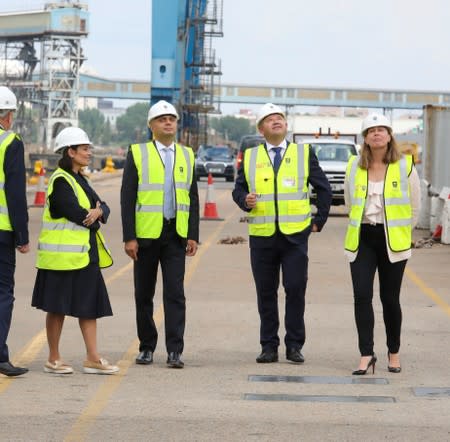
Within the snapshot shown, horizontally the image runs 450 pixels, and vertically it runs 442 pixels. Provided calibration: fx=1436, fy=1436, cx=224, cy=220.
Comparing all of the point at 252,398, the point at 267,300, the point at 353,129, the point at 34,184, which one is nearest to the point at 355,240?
the point at 267,300

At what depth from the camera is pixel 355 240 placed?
33.6ft

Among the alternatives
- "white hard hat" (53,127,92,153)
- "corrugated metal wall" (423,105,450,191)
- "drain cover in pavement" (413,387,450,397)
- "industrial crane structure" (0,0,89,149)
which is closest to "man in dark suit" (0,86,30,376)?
"white hard hat" (53,127,92,153)

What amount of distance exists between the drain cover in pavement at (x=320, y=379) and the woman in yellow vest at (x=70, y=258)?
1.04 meters

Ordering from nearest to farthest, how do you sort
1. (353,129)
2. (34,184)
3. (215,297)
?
1. (215,297)
2. (34,184)
3. (353,129)

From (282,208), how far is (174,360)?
139cm

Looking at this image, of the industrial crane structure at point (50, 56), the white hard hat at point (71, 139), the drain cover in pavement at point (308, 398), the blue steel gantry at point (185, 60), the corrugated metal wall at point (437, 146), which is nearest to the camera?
the drain cover in pavement at point (308, 398)

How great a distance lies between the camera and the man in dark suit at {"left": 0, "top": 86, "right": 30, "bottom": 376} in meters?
9.73

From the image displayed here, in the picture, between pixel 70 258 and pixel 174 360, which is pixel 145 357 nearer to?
pixel 174 360

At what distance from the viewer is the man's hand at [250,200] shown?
10.6 metres

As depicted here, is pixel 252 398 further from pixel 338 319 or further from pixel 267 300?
pixel 338 319

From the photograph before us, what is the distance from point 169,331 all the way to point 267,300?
2.91 ft

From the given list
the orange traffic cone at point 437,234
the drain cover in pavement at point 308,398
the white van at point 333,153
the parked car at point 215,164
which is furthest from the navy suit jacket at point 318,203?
the parked car at point 215,164

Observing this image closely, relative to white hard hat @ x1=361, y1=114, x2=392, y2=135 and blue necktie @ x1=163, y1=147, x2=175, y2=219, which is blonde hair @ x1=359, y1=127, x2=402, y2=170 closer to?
white hard hat @ x1=361, y1=114, x2=392, y2=135

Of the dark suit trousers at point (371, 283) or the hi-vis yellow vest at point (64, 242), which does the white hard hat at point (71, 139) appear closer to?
the hi-vis yellow vest at point (64, 242)
